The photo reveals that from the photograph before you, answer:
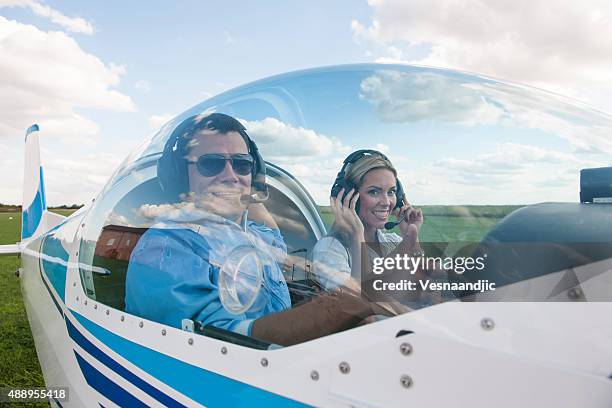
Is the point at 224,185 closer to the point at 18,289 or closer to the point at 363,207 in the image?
the point at 363,207

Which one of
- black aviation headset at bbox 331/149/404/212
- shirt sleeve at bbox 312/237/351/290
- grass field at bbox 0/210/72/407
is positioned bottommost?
grass field at bbox 0/210/72/407

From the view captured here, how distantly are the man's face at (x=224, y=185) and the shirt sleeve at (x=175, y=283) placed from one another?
13 cm

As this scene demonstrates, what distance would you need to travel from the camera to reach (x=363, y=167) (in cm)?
161

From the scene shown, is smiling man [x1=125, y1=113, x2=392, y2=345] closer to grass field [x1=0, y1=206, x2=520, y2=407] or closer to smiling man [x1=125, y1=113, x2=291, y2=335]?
smiling man [x1=125, y1=113, x2=291, y2=335]

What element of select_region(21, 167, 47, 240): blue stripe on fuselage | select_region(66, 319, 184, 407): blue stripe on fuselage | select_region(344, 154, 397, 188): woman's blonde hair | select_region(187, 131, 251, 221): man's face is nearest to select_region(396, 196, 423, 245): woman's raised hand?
select_region(344, 154, 397, 188): woman's blonde hair

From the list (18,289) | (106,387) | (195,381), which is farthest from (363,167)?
(18,289)

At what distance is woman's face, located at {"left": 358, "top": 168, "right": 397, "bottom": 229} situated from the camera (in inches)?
61.5

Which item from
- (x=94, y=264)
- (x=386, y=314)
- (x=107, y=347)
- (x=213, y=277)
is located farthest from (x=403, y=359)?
(x=94, y=264)

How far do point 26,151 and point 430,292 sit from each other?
6528 mm

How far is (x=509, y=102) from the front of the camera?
1603 mm

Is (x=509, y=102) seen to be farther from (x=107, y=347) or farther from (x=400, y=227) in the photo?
(x=107, y=347)

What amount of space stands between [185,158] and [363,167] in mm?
710

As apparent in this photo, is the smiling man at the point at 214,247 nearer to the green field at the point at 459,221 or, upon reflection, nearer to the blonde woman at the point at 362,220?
the blonde woman at the point at 362,220

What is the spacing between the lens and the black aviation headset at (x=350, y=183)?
1573mm
